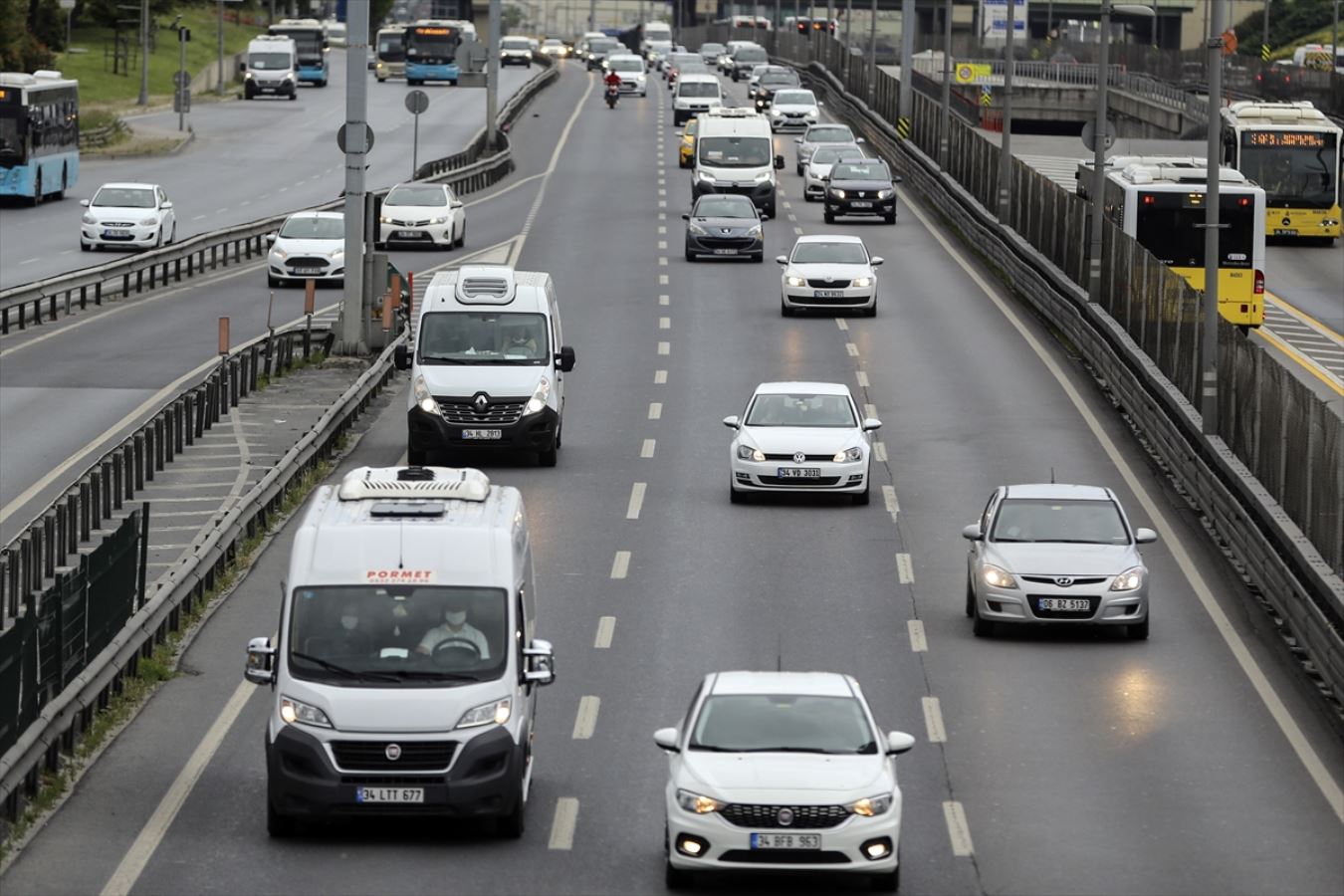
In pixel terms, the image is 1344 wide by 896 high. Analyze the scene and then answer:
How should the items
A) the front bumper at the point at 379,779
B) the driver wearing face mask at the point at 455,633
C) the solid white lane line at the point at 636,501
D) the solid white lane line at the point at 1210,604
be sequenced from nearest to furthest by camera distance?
the front bumper at the point at 379,779 → the driver wearing face mask at the point at 455,633 → the solid white lane line at the point at 1210,604 → the solid white lane line at the point at 636,501

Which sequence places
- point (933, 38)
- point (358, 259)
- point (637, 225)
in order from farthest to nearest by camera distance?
point (933, 38)
point (637, 225)
point (358, 259)

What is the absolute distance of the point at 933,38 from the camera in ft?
522

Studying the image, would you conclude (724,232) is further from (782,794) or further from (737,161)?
(782,794)

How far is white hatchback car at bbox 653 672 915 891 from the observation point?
1509 cm

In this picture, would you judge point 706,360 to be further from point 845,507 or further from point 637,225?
point 637,225

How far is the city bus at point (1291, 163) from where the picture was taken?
210 ft

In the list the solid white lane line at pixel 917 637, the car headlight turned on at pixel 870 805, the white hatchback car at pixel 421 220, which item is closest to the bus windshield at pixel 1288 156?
the white hatchback car at pixel 421 220

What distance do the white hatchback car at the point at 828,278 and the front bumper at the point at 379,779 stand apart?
3104 centimetres

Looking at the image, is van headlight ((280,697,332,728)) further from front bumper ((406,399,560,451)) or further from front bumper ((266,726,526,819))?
front bumper ((406,399,560,451))

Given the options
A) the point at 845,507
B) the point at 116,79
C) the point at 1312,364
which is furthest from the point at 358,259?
the point at 116,79

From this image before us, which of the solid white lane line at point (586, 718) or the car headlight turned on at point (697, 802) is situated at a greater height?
the car headlight turned on at point (697, 802)

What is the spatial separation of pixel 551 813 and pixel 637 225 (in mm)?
46245

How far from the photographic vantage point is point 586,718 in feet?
67.1

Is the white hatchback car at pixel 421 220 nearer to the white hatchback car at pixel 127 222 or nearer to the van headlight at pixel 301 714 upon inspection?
the white hatchback car at pixel 127 222
